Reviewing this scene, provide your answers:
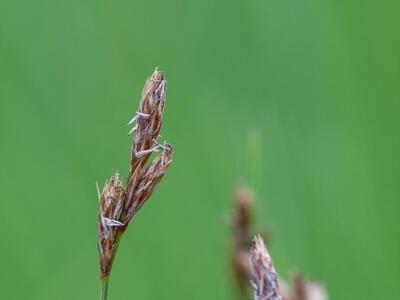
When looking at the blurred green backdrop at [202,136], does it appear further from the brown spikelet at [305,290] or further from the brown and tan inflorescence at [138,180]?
the brown and tan inflorescence at [138,180]

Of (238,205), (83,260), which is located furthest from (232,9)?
(238,205)

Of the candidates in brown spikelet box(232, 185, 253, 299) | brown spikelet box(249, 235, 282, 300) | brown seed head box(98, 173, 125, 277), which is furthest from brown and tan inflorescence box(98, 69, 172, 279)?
brown spikelet box(232, 185, 253, 299)

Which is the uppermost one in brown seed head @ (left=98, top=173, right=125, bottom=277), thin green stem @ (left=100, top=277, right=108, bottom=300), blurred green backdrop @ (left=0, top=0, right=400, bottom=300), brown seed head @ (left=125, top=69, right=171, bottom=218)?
blurred green backdrop @ (left=0, top=0, right=400, bottom=300)

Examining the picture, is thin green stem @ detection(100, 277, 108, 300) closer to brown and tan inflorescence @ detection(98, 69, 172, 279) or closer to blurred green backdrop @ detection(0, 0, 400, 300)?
brown and tan inflorescence @ detection(98, 69, 172, 279)

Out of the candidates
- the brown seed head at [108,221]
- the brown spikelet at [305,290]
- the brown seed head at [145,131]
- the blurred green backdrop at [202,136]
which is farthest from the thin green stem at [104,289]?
the blurred green backdrop at [202,136]

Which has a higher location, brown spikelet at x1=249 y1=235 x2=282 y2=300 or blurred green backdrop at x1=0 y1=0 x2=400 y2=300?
blurred green backdrop at x1=0 y1=0 x2=400 y2=300

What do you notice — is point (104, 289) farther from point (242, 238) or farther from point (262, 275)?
point (242, 238)
